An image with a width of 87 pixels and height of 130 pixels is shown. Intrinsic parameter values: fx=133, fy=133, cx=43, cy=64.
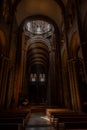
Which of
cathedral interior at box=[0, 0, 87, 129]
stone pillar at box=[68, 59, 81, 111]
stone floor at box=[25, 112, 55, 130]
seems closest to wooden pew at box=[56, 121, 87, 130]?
stone floor at box=[25, 112, 55, 130]

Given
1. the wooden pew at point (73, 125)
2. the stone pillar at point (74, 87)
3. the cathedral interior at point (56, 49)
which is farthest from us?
the stone pillar at point (74, 87)

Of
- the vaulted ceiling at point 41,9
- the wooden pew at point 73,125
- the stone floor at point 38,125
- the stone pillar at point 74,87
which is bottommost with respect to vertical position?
the stone floor at point 38,125

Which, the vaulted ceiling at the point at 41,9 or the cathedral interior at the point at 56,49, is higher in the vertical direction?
the vaulted ceiling at the point at 41,9

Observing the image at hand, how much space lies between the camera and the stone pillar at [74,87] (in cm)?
893

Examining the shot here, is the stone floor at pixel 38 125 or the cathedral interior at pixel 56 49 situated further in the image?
the cathedral interior at pixel 56 49

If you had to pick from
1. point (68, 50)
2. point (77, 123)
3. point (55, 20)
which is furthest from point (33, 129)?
point (55, 20)

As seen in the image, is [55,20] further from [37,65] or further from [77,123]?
[37,65]

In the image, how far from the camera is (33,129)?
4730 mm

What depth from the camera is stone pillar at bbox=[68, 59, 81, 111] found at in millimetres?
8930

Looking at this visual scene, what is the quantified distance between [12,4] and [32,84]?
75.7 feet

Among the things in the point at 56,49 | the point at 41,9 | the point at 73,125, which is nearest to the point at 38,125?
the point at 73,125

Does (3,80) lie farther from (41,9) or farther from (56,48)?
(41,9)

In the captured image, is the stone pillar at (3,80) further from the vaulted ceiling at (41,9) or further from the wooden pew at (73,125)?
the wooden pew at (73,125)

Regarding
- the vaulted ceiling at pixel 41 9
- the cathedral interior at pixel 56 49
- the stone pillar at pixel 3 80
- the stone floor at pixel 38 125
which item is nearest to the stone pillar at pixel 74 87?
the cathedral interior at pixel 56 49
